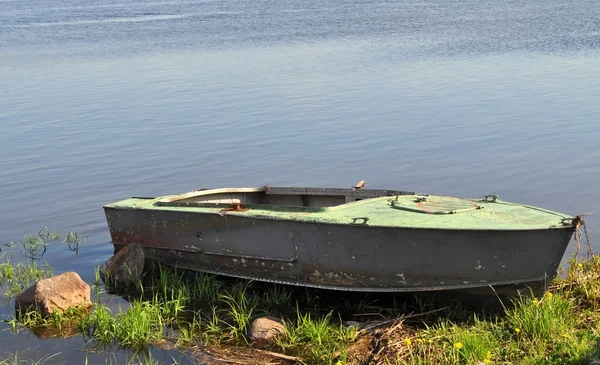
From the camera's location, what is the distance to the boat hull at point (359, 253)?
8109mm

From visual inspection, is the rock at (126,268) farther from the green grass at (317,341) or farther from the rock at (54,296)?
the green grass at (317,341)

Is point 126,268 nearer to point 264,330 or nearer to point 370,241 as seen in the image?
point 264,330

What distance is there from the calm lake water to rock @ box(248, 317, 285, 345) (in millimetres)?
1823

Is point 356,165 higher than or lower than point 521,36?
lower

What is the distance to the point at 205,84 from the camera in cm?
2633

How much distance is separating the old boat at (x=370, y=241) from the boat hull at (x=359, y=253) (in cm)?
1

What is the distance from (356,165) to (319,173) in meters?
0.84

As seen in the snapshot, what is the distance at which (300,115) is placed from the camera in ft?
69.3

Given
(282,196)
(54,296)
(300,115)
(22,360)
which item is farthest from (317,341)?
(300,115)

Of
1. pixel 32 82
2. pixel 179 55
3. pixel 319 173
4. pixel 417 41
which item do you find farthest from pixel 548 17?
pixel 319 173

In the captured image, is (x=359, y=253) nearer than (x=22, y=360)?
No

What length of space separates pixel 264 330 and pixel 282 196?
11.1ft

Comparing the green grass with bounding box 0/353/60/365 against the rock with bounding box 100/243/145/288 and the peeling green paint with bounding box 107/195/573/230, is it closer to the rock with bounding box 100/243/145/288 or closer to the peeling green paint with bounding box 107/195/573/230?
the rock with bounding box 100/243/145/288

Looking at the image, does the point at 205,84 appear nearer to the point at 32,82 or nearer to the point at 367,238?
the point at 32,82
